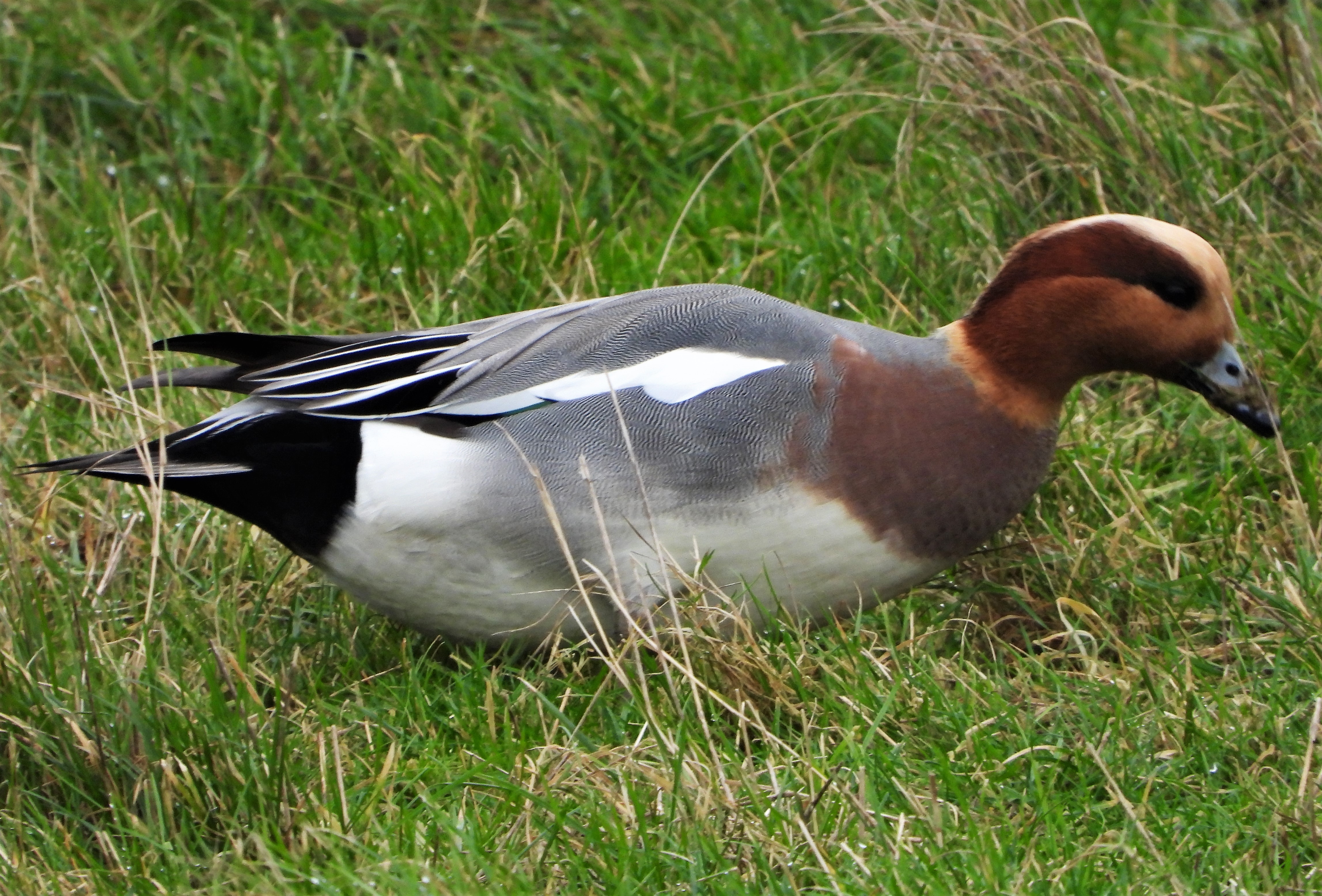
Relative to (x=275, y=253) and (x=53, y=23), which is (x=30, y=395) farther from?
(x=53, y=23)

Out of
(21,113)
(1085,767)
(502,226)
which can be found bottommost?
(1085,767)

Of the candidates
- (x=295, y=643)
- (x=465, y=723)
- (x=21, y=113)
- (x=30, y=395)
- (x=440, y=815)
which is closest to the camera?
(x=440, y=815)

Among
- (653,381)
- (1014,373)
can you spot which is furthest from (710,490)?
(1014,373)

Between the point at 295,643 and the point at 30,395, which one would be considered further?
the point at 30,395

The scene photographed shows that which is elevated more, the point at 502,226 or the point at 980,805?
the point at 502,226

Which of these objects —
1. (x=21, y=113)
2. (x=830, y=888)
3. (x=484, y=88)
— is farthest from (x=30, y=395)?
(x=830, y=888)

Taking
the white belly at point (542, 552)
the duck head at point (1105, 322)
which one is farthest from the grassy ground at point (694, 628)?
the duck head at point (1105, 322)

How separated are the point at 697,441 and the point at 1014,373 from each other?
623 mm

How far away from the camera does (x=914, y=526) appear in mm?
3029

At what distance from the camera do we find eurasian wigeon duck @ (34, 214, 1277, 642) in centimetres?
300

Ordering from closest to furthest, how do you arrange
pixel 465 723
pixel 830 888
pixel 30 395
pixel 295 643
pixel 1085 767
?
pixel 830 888 → pixel 1085 767 → pixel 465 723 → pixel 295 643 → pixel 30 395

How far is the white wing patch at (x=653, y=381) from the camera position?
3.08 metres

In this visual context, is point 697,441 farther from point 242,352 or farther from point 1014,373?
point 242,352

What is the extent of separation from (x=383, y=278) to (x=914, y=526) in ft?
6.24
